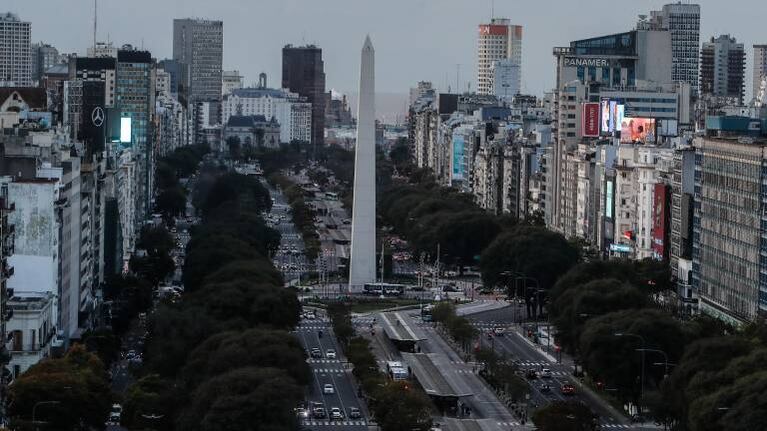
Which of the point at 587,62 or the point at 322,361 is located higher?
the point at 587,62

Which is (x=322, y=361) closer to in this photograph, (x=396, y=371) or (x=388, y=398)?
(x=396, y=371)

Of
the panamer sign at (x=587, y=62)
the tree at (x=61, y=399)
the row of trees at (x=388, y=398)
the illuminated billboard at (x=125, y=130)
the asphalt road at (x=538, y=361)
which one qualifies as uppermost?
the panamer sign at (x=587, y=62)

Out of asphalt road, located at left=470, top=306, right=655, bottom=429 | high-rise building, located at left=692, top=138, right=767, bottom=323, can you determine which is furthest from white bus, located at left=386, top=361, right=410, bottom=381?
high-rise building, located at left=692, top=138, right=767, bottom=323

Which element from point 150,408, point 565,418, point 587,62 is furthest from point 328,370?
point 587,62

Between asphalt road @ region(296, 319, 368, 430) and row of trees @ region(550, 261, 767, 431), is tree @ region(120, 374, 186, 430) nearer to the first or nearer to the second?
asphalt road @ region(296, 319, 368, 430)

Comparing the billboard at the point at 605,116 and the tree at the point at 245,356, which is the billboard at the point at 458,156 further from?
the tree at the point at 245,356

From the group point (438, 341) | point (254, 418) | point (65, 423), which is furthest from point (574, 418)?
point (438, 341)

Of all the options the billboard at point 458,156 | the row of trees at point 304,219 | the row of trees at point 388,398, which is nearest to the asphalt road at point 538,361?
the row of trees at point 388,398
